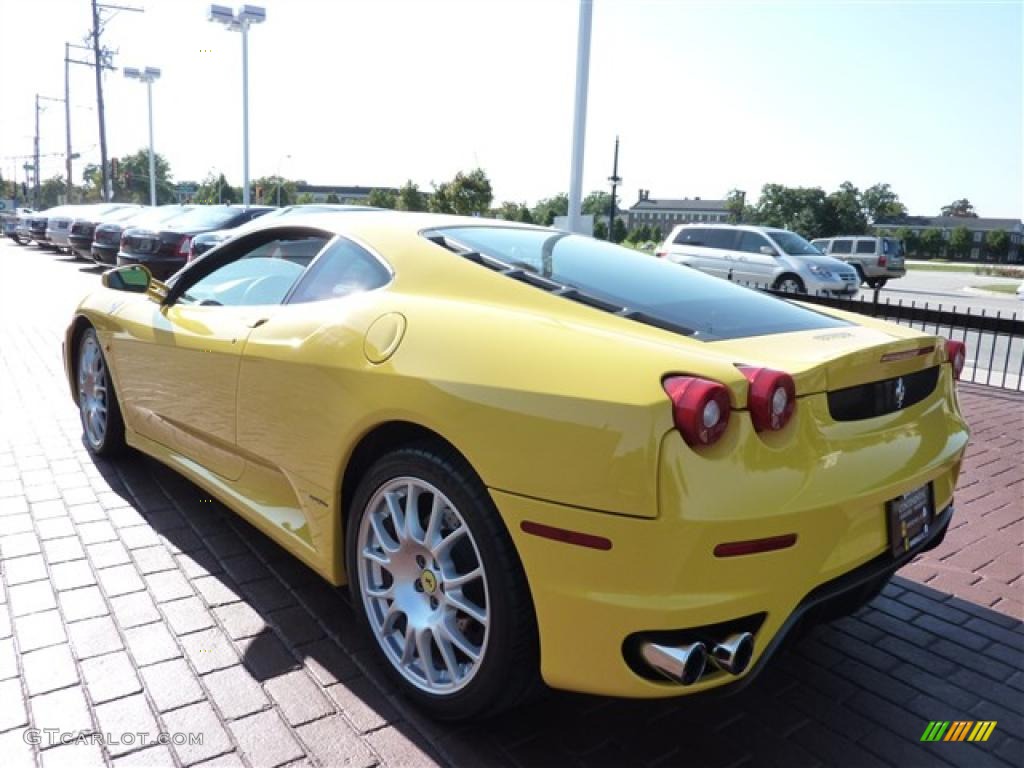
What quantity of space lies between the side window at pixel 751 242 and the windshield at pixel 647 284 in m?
14.3

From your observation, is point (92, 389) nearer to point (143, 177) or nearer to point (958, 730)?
point (958, 730)

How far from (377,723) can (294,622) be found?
67cm

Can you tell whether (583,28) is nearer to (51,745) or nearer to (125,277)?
(125,277)

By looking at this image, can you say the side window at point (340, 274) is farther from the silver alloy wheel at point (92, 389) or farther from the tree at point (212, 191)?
the tree at point (212, 191)

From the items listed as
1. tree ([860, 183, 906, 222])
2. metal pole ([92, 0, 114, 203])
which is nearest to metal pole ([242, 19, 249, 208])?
metal pole ([92, 0, 114, 203])

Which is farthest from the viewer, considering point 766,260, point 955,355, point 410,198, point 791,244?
point 410,198

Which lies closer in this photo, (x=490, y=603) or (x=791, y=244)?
(x=490, y=603)

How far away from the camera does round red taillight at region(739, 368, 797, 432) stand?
179cm

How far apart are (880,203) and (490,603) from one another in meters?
144

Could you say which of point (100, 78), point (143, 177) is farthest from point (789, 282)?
point (143, 177)

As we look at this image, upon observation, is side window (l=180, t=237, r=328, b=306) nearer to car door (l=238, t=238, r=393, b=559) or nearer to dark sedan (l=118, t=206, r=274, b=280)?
car door (l=238, t=238, r=393, b=559)

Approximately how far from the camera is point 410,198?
75312 millimetres

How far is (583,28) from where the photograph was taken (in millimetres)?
9961

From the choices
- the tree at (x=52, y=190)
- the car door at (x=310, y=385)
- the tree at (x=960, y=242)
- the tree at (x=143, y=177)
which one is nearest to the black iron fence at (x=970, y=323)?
the car door at (x=310, y=385)
